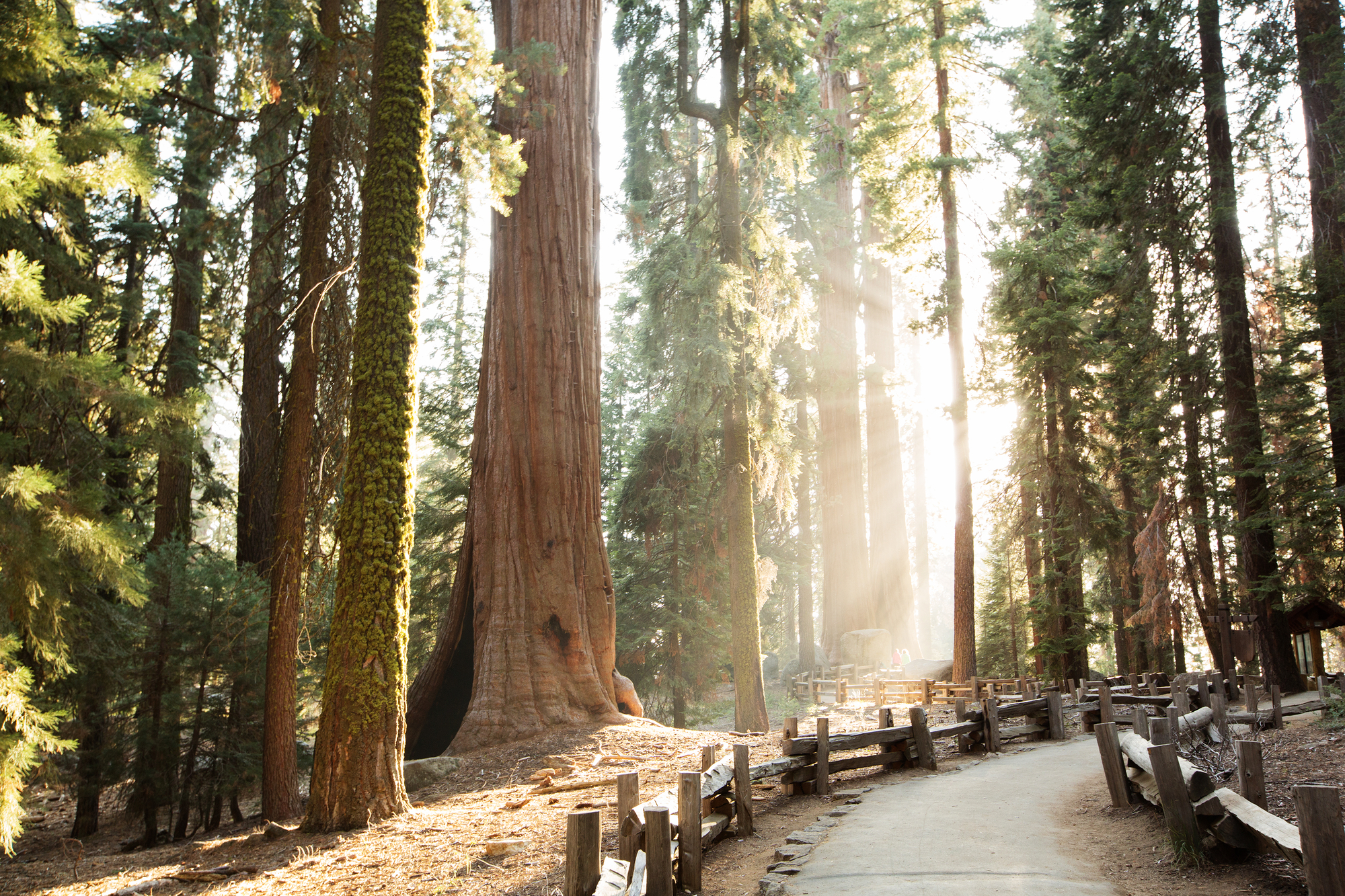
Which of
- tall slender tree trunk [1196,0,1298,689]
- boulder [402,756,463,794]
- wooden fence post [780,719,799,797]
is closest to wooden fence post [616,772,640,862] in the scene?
wooden fence post [780,719,799,797]

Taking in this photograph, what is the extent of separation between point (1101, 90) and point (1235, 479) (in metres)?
8.15

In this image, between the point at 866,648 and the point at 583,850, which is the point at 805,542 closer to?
the point at 866,648

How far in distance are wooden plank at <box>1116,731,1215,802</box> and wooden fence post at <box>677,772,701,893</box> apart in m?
3.23

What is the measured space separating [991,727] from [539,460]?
7.43 m

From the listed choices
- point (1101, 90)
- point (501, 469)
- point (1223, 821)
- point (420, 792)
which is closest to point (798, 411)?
point (1101, 90)

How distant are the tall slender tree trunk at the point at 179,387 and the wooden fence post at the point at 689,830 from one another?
17.5ft

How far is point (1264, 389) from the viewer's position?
16.0m

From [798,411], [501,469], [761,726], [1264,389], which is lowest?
[761,726]

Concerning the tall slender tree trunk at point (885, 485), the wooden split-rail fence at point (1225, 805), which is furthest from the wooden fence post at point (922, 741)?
the tall slender tree trunk at point (885, 485)

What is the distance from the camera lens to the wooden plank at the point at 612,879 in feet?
14.0

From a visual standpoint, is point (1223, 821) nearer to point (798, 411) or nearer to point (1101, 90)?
Answer: point (1101, 90)

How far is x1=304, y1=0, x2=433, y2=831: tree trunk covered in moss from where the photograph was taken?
7086mm

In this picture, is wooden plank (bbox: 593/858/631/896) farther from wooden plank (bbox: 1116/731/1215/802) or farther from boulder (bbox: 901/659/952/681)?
boulder (bbox: 901/659/952/681)

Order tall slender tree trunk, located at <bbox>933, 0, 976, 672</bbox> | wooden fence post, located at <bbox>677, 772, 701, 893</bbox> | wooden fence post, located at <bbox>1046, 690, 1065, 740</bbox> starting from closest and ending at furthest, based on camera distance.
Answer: wooden fence post, located at <bbox>677, 772, 701, 893</bbox> → wooden fence post, located at <bbox>1046, 690, 1065, 740</bbox> → tall slender tree trunk, located at <bbox>933, 0, 976, 672</bbox>
